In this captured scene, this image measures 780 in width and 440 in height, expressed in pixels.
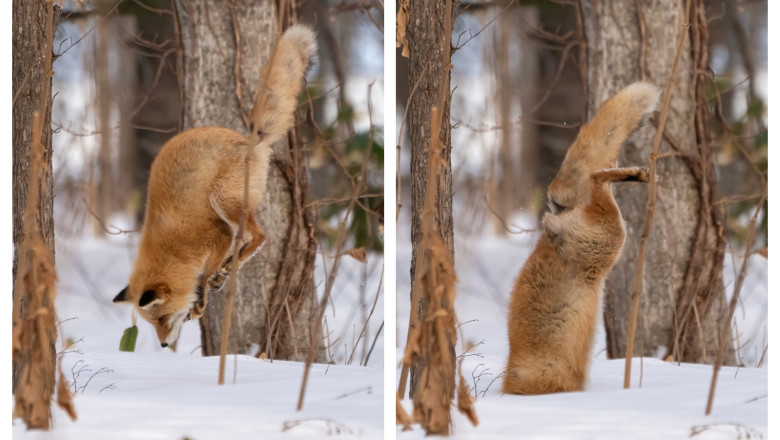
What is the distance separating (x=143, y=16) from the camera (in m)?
3.23

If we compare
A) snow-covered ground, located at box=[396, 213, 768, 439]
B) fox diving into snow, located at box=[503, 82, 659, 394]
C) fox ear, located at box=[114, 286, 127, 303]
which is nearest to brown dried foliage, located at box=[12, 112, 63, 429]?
fox ear, located at box=[114, 286, 127, 303]

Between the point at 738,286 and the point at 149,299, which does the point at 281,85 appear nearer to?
the point at 149,299

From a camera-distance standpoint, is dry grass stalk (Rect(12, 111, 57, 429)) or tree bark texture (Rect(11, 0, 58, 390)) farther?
tree bark texture (Rect(11, 0, 58, 390))

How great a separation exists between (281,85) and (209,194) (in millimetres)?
428

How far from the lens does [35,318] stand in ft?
10.2

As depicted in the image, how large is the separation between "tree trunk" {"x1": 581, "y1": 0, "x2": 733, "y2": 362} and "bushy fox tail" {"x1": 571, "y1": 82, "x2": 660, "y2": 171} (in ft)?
0.12

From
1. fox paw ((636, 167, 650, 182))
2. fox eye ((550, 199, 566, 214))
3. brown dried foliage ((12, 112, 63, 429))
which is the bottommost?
brown dried foliage ((12, 112, 63, 429))

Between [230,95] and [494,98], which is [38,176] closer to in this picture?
[230,95]

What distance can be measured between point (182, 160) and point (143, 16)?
1.62ft

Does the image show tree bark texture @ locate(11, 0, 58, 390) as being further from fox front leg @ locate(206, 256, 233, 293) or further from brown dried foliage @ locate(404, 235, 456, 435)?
brown dried foliage @ locate(404, 235, 456, 435)

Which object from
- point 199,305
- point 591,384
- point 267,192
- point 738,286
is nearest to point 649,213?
point 738,286

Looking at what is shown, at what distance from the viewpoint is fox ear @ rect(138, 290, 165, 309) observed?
3.15 m

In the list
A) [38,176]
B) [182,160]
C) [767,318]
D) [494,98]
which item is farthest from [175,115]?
[767,318]

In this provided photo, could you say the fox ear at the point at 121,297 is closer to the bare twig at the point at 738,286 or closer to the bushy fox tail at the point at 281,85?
the bushy fox tail at the point at 281,85
